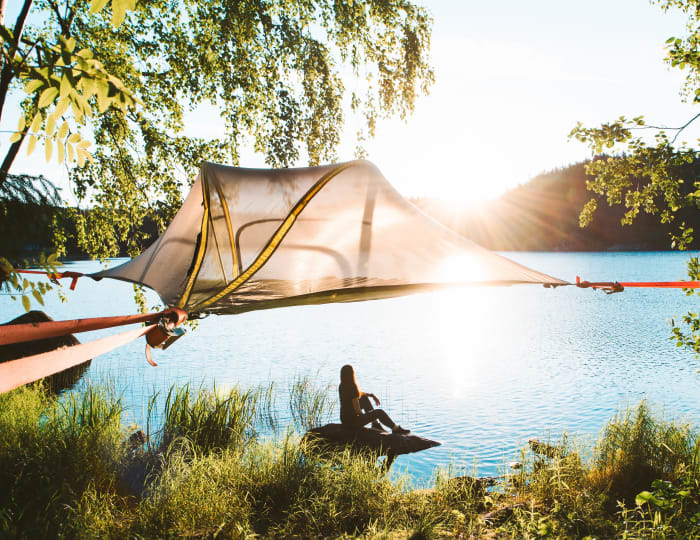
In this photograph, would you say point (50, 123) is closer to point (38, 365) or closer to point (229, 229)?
point (38, 365)

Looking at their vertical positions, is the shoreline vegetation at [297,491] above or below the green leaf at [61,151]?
below

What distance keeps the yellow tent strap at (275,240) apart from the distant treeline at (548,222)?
86.3 metres

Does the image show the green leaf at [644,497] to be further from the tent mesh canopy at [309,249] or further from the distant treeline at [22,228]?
the distant treeline at [22,228]

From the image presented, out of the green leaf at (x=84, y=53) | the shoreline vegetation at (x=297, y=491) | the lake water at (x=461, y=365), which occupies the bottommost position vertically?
the lake water at (x=461, y=365)

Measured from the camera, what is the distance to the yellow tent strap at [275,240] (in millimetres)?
3492

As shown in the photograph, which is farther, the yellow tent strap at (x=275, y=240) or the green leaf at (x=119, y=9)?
the yellow tent strap at (x=275, y=240)

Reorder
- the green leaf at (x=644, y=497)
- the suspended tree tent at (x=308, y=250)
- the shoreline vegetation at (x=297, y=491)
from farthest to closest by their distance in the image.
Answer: the shoreline vegetation at (x=297, y=491) < the suspended tree tent at (x=308, y=250) < the green leaf at (x=644, y=497)

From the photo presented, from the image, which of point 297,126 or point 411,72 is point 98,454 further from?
point 411,72

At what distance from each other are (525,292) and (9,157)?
45058mm

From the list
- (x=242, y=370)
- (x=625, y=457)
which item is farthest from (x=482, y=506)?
(x=242, y=370)

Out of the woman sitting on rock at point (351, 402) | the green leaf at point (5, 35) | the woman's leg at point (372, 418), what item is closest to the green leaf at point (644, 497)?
the green leaf at point (5, 35)

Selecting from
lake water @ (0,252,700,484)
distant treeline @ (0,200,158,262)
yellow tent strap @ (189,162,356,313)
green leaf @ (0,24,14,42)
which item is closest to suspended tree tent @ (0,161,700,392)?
yellow tent strap @ (189,162,356,313)

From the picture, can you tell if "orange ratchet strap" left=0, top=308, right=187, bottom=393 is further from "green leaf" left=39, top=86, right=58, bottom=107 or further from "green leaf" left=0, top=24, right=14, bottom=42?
"green leaf" left=0, top=24, right=14, bottom=42

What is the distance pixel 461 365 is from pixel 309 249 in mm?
15937
